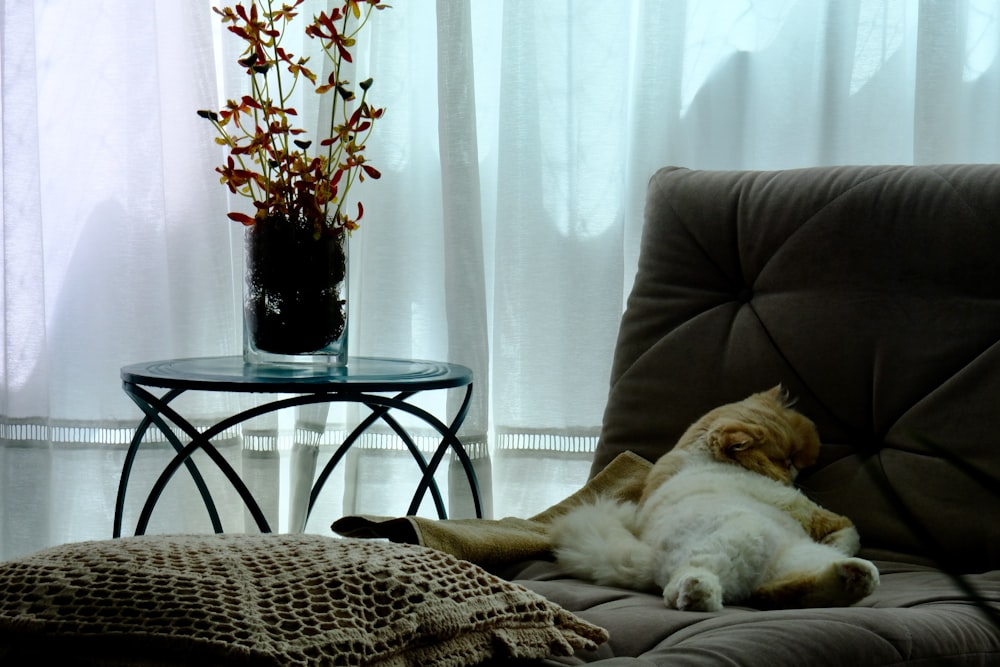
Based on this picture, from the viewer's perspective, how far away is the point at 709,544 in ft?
3.14

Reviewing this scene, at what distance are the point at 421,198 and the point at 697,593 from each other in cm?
115

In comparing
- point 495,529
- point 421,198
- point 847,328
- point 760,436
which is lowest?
point 495,529

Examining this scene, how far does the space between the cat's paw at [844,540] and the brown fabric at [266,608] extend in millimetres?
392

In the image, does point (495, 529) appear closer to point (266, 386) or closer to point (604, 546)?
point (604, 546)

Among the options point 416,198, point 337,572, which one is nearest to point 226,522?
point 416,198

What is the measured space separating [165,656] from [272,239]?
76cm

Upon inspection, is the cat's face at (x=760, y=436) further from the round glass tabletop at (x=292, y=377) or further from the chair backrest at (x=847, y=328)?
the round glass tabletop at (x=292, y=377)

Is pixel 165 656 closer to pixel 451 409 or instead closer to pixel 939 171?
pixel 939 171

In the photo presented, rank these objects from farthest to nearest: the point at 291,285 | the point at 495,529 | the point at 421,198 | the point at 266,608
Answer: the point at 421,198 → the point at 291,285 → the point at 495,529 → the point at 266,608

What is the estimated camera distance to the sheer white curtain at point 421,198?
1740 mm

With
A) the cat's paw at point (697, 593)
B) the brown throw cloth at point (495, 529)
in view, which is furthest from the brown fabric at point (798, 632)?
the brown throw cloth at point (495, 529)

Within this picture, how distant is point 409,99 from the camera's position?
6.16 feet

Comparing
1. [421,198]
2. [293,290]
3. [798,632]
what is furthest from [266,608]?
[421,198]

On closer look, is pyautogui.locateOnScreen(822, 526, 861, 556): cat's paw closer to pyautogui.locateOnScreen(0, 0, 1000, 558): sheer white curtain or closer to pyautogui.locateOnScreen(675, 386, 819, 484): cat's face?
pyautogui.locateOnScreen(675, 386, 819, 484): cat's face
